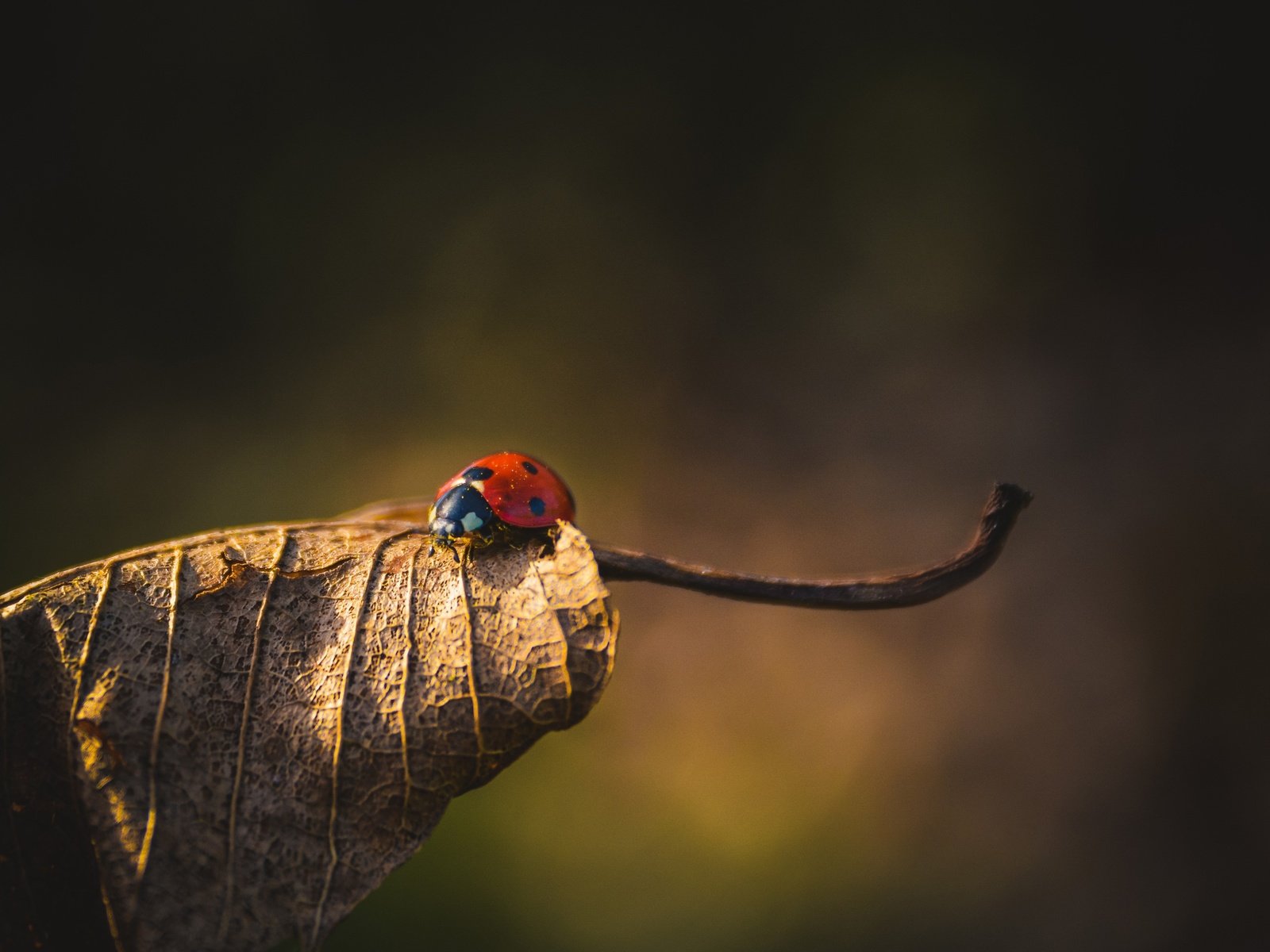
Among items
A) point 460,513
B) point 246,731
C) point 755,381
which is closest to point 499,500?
point 460,513

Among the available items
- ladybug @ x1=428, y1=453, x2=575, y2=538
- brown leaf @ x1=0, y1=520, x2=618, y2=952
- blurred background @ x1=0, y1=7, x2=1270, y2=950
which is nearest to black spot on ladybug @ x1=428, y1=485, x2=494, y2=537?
ladybug @ x1=428, y1=453, x2=575, y2=538

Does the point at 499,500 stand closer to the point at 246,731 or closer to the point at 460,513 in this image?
the point at 460,513

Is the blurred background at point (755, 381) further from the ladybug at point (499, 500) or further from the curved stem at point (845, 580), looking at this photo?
the curved stem at point (845, 580)

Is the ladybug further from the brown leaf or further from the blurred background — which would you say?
the blurred background

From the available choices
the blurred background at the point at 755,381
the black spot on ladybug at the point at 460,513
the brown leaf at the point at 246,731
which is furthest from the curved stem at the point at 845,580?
the blurred background at the point at 755,381

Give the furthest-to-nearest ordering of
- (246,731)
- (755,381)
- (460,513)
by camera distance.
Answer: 1. (755,381)
2. (460,513)
3. (246,731)
